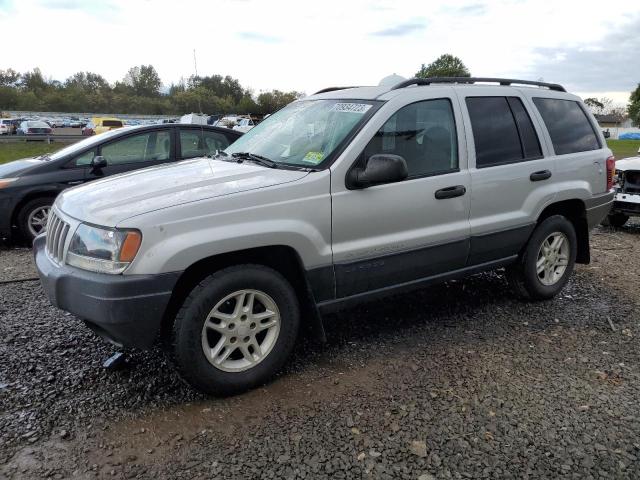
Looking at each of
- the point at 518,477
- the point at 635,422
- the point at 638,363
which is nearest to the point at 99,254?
the point at 518,477

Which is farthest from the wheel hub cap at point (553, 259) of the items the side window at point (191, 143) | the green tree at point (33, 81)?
the green tree at point (33, 81)

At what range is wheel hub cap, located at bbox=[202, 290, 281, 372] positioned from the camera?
3.23 m

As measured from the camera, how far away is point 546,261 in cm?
500

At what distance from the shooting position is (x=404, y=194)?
379cm

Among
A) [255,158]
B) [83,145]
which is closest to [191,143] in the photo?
[83,145]

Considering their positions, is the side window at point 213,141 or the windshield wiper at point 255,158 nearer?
the windshield wiper at point 255,158

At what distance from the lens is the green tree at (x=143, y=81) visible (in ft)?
292

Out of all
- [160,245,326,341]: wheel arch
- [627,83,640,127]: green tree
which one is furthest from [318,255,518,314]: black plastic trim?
[627,83,640,127]: green tree

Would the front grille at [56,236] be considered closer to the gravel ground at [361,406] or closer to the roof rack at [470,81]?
the gravel ground at [361,406]

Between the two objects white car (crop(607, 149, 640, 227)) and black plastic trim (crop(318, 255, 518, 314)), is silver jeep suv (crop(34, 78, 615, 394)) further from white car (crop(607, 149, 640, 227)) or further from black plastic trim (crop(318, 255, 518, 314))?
white car (crop(607, 149, 640, 227))

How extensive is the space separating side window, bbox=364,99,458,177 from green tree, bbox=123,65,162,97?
293 feet

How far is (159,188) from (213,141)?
456cm

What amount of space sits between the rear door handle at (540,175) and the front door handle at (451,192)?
0.82 m

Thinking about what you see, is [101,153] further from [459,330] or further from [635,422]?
[635,422]
